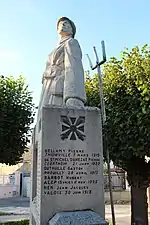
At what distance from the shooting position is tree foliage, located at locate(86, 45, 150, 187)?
27.2 ft

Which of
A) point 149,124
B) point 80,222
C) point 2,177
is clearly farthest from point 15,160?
point 2,177

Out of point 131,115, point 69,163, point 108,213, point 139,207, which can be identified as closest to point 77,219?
point 69,163

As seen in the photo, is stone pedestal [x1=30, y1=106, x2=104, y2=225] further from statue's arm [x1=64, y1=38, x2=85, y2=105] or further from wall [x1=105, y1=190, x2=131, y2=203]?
wall [x1=105, y1=190, x2=131, y2=203]

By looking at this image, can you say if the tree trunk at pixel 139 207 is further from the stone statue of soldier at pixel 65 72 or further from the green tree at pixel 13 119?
the stone statue of soldier at pixel 65 72

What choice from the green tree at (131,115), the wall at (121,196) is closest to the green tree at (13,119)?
the green tree at (131,115)

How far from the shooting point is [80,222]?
3.71 meters

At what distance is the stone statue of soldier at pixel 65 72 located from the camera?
4.77 meters

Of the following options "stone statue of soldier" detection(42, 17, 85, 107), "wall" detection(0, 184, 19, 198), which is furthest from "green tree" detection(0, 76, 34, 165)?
"wall" detection(0, 184, 19, 198)

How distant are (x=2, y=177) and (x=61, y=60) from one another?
3671cm

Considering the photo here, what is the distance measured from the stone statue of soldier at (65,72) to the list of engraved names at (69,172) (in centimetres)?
88

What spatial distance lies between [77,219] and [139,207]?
6.50 meters

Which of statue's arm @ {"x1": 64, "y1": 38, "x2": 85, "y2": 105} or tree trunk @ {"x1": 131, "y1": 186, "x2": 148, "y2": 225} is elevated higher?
statue's arm @ {"x1": 64, "y1": 38, "x2": 85, "y2": 105}

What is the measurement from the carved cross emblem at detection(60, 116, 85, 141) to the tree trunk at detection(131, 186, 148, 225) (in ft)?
20.3

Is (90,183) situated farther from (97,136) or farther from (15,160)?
(15,160)
